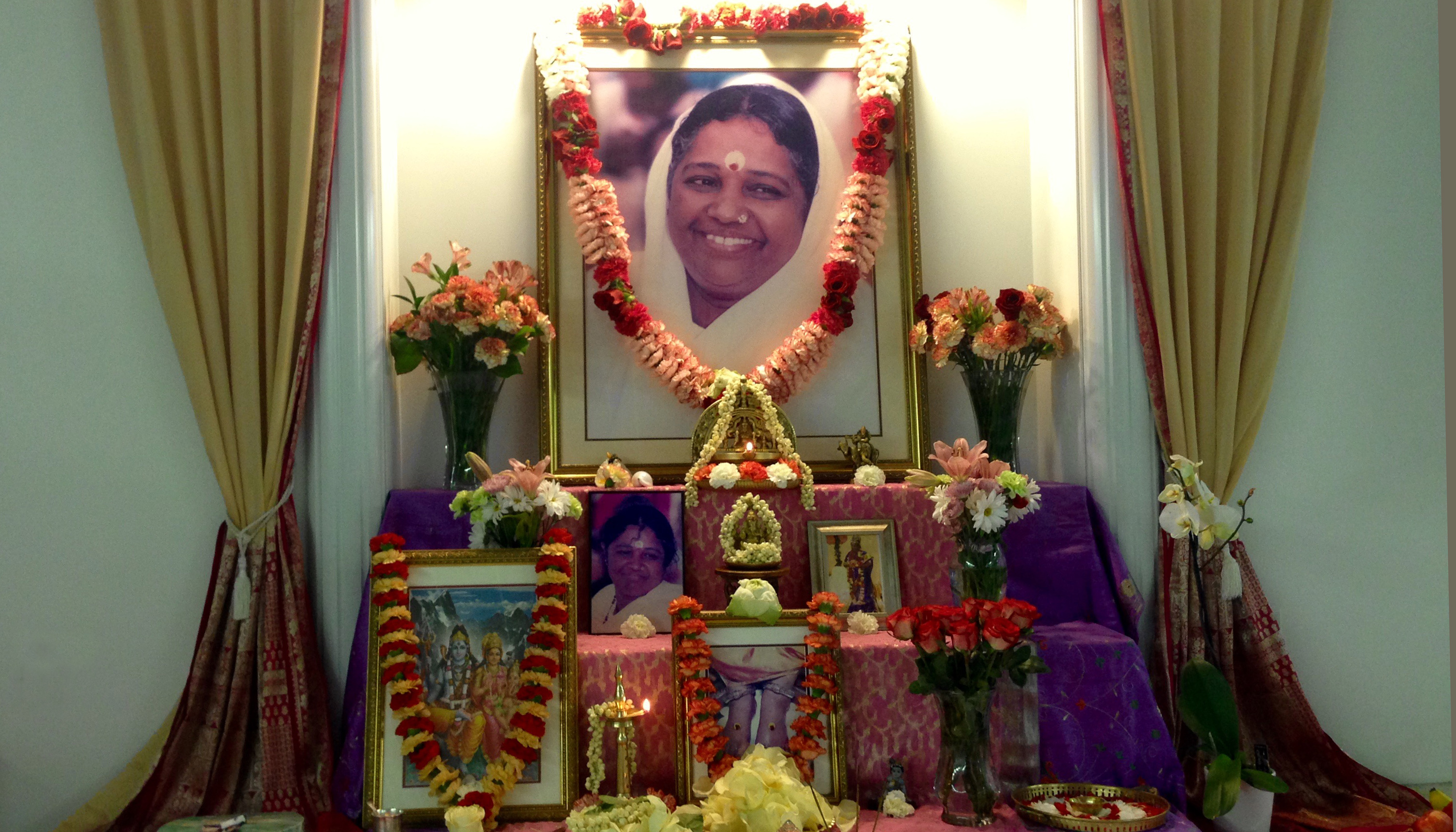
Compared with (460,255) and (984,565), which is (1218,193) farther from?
(460,255)

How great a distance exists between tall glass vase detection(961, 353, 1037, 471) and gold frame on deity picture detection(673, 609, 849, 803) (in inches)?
45.1

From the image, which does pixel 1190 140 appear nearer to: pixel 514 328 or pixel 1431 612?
pixel 1431 612

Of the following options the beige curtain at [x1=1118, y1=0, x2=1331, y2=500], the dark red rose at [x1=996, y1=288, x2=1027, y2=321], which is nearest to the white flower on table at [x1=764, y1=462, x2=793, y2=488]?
the dark red rose at [x1=996, y1=288, x2=1027, y2=321]

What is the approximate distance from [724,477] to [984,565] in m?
0.97

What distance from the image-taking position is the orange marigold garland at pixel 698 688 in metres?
3.69

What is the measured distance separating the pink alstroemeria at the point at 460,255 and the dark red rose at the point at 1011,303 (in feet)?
6.53

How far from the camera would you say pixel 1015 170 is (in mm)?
4980

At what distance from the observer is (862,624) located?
4.13 meters

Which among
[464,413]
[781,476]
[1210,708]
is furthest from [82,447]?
[1210,708]

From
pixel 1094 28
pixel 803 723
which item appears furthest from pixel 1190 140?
pixel 803 723

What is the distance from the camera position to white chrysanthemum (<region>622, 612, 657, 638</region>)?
13.5 feet

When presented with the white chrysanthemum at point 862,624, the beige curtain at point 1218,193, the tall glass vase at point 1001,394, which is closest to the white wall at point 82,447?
the white chrysanthemum at point 862,624

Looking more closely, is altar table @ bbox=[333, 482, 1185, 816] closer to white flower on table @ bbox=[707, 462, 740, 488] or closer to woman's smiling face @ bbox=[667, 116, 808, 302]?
white flower on table @ bbox=[707, 462, 740, 488]

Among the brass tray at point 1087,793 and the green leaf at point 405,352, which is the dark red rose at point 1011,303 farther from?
the green leaf at point 405,352
